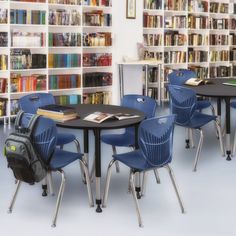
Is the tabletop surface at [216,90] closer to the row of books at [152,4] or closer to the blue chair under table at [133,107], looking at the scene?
the blue chair under table at [133,107]

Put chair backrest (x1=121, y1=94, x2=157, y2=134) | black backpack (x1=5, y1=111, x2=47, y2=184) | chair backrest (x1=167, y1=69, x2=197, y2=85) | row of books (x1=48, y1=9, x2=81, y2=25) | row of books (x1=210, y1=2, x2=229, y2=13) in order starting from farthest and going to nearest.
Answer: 1. row of books (x1=210, y1=2, x2=229, y2=13)
2. row of books (x1=48, y1=9, x2=81, y2=25)
3. chair backrest (x1=167, y1=69, x2=197, y2=85)
4. chair backrest (x1=121, y1=94, x2=157, y2=134)
5. black backpack (x1=5, y1=111, x2=47, y2=184)

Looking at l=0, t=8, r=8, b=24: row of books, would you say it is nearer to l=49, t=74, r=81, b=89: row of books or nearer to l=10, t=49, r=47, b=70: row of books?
→ l=10, t=49, r=47, b=70: row of books

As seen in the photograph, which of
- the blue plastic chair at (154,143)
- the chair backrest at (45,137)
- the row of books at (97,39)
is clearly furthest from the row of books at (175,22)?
the chair backrest at (45,137)

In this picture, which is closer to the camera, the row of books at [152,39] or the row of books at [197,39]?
the row of books at [152,39]

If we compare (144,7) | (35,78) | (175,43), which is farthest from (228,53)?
(35,78)

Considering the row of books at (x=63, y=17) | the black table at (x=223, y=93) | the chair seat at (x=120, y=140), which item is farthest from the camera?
the row of books at (x=63, y=17)

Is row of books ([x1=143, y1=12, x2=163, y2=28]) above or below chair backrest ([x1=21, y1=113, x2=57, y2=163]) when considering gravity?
above

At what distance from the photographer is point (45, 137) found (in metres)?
3.45

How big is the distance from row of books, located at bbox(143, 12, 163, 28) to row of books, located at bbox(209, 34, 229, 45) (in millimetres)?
1400

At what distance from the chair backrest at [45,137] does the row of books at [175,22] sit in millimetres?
6152

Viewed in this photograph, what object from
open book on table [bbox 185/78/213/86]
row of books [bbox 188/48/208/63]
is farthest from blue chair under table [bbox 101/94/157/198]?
row of books [bbox 188/48/208/63]

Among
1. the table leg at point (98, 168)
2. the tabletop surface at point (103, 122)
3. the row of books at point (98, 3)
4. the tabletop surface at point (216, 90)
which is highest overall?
the row of books at point (98, 3)

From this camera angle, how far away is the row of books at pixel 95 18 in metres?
7.88

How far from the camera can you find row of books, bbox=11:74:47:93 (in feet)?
23.4
